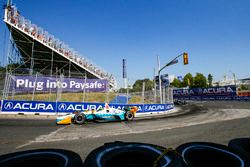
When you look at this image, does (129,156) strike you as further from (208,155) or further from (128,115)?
(128,115)

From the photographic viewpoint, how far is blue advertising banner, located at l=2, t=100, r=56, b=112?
12.6 metres

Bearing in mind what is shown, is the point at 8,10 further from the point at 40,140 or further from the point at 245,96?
the point at 245,96

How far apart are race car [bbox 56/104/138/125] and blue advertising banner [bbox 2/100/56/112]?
15.6ft

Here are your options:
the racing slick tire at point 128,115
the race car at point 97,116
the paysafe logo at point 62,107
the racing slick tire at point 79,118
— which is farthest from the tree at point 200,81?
the racing slick tire at point 79,118

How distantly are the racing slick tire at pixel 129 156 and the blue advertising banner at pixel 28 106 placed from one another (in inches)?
481

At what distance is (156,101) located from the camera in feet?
67.1

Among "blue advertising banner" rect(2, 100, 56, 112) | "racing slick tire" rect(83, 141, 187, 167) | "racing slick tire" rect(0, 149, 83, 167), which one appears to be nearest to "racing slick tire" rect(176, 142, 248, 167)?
"racing slick tire" rect(83, 141, 187, 167)

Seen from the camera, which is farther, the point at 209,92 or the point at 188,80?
the point at 188,80

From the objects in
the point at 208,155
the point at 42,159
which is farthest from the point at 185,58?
the point at 42,159

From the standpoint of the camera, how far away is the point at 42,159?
2254mm

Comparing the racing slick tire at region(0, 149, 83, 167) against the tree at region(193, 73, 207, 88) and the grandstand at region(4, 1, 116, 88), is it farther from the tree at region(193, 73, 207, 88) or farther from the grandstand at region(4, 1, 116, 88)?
the tree at region(193, 73, 207, 88)

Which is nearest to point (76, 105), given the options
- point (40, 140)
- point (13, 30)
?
point (40, 140)

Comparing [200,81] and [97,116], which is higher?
[200,81]

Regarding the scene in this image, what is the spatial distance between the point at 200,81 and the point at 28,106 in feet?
217
